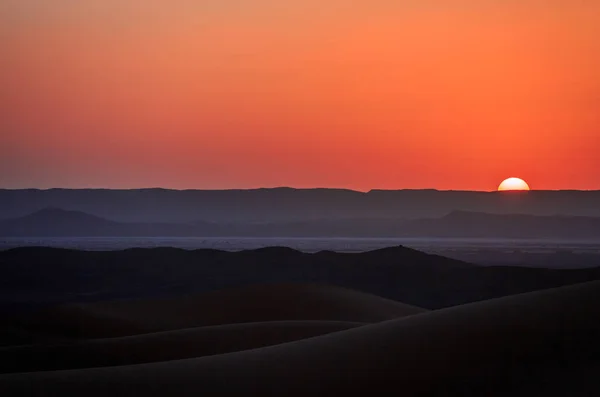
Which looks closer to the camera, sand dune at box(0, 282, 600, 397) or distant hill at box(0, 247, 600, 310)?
sand dune at box(0, 282, 600, 397)

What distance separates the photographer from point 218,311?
25484 millimetres

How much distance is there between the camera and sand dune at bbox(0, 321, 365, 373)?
41.5 feet

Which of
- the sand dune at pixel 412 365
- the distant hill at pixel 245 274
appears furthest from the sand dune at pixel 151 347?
the distant hill at pixel 245 274

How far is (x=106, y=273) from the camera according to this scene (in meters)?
52.1

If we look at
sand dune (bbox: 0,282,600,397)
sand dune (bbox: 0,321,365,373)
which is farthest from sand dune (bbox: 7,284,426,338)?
sand dune (bbox: 0,282,600,397)

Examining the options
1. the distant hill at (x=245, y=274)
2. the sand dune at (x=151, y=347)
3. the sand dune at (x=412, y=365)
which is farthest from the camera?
the distant hill at (x=245, y=274)

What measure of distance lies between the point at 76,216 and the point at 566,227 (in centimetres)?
7375

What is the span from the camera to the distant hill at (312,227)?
125 m

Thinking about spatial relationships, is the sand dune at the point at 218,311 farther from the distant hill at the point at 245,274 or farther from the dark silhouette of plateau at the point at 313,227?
the dark silhouette of plateau at the point at 313,227

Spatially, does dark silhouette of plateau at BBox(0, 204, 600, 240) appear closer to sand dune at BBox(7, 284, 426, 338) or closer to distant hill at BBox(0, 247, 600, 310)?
distant hill at BBox(0, 247, 600, 310)

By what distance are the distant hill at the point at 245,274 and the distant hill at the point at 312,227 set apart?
231 ft

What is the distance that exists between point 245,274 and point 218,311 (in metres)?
25.7

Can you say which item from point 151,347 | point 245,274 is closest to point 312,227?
point 245,274

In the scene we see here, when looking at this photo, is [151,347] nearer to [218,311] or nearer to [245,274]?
[218,311]
